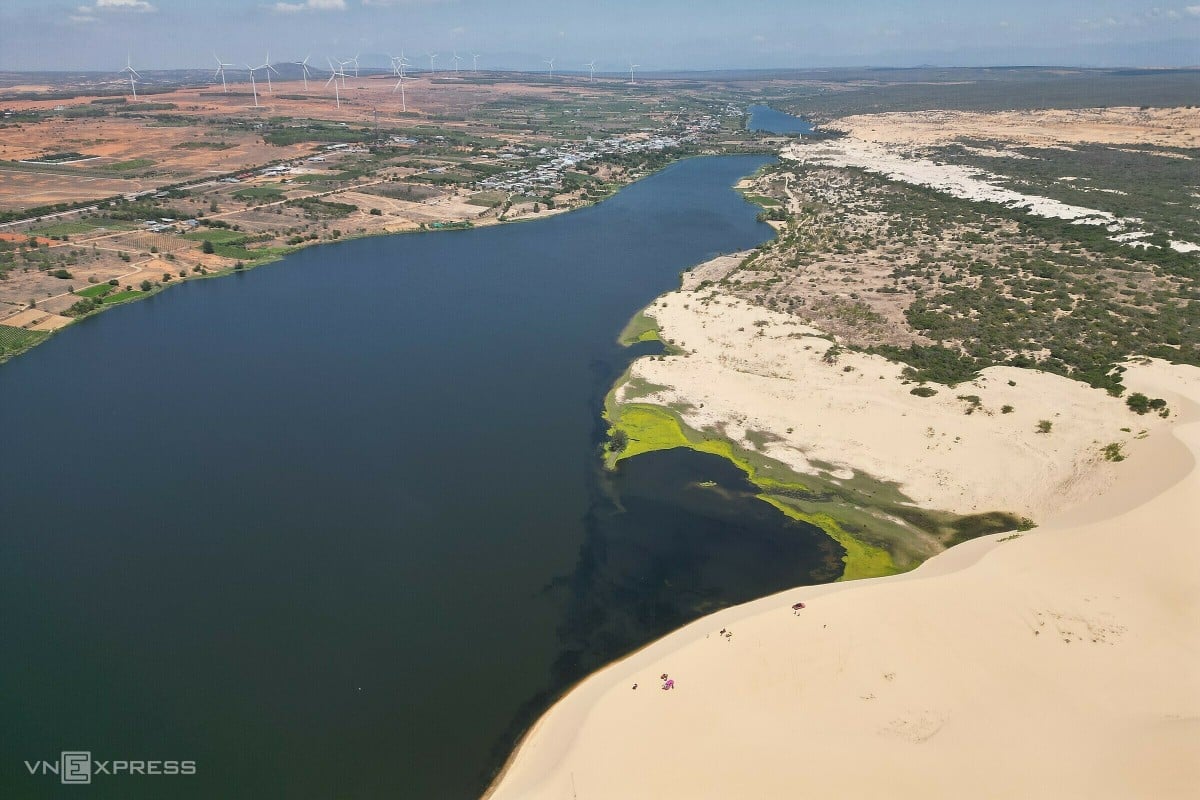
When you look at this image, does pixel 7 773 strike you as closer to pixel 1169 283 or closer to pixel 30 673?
pixel 30 673

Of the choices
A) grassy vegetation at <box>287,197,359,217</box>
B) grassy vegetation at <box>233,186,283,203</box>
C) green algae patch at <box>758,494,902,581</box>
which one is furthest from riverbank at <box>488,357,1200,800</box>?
grassy vegetation at <box>233,186,283,203</box>

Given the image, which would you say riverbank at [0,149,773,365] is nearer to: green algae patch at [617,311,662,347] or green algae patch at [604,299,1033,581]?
green algae patch at [617,311,662,347]

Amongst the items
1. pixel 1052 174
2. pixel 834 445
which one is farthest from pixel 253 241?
pixel 1052 174

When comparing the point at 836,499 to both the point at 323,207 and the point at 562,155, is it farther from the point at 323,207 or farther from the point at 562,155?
the point at 562,155

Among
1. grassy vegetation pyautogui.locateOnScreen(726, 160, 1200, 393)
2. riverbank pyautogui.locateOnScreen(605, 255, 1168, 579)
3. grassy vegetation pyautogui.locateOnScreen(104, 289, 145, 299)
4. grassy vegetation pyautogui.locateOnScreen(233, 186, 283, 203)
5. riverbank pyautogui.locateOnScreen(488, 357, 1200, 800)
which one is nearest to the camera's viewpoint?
riverbank pyautogui.locateOnScreen(488, 357, 1200, 800)

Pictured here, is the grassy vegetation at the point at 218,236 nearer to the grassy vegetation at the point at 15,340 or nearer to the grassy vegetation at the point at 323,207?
the grassy vegetation at the point at 323,207

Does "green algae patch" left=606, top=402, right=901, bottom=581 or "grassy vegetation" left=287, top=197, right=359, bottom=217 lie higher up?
"grassy vegetation" left=287, top=197, right=359, bottom=217

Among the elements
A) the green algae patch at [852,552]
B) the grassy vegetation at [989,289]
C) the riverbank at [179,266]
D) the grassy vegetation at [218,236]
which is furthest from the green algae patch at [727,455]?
the grassy vegetation at [218,236]
